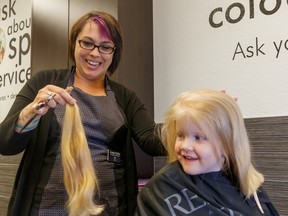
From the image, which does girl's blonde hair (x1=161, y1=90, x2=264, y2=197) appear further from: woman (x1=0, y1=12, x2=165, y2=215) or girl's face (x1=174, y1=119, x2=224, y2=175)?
woman (x1=0, y1=12, x2=165, y2=215)

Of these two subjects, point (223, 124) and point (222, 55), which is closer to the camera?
point (223, 124)

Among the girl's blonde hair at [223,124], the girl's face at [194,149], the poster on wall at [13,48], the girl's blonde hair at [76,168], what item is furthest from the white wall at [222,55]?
the poster on wall at [13,48]

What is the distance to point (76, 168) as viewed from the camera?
1104 millimetres

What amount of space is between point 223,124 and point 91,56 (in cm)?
51

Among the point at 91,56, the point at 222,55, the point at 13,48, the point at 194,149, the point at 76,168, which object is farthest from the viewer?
the point at 13,48

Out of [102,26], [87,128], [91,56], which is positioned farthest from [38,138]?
[102,26]

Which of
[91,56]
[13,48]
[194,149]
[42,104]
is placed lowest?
[194,149]

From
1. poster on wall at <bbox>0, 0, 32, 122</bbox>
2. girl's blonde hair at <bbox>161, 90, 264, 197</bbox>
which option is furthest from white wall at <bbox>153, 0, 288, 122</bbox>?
poster on wall at <bbox>0, 0, 32, 122</bbox>

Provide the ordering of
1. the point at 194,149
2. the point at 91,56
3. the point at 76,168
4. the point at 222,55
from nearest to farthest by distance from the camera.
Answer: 1. the point at 194,149
2. the point at 76,168
3. the point at 91,56
4. the point at 222,55

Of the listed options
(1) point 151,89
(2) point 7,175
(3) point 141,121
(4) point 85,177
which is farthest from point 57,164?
(2) point 7,175

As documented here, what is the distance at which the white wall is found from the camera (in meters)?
1.39

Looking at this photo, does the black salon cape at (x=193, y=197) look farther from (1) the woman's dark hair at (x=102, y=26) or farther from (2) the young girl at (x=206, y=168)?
(1) the woman's dark hair at (x=102, y=26)

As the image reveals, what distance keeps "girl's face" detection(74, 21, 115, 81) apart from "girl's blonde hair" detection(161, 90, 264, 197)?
1.08ft

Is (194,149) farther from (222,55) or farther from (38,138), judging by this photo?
(222,55)
